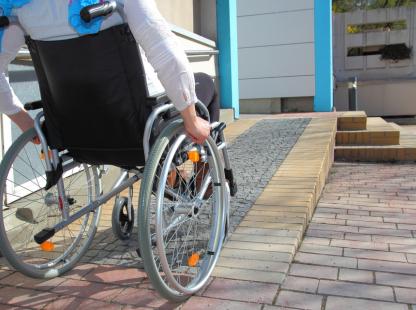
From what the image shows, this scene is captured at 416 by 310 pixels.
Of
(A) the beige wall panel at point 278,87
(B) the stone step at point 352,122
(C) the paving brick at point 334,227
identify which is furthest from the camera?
(A) the beige wall panel at point 278,87

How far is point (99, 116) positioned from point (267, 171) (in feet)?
7.67

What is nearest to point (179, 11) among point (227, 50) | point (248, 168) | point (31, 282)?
point (227, 50)

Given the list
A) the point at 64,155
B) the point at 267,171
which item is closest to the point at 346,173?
the point at 267,171

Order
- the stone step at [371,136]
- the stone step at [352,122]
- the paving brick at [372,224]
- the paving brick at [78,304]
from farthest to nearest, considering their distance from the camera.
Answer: the stone step at [352,122] < the stone step at [371,136] < the paving brick at [372,224] < the paving brick at [78,304]

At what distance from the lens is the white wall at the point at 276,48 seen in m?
10.2

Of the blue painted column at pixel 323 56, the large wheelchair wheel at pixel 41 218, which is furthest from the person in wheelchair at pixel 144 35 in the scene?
the blue painted column at pixel 323 56

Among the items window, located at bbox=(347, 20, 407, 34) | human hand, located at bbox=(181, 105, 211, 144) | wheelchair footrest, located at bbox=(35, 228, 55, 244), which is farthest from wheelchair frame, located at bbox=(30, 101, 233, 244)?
window, located at bbox=(347, 20, 407, 34)

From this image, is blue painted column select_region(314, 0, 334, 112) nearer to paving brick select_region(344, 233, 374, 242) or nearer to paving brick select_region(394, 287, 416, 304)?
paving brick select_region(344, 233, 374, 242)

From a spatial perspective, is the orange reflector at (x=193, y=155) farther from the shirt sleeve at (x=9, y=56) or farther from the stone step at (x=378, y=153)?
the stone step at (x=378, y=153)

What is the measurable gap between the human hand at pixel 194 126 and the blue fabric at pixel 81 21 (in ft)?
1.39

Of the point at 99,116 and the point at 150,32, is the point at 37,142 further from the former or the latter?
→ the point at 150,32

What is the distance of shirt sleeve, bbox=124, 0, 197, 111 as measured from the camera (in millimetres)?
1606

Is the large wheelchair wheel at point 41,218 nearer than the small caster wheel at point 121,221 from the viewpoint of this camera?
Yes

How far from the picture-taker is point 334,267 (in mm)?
2275
